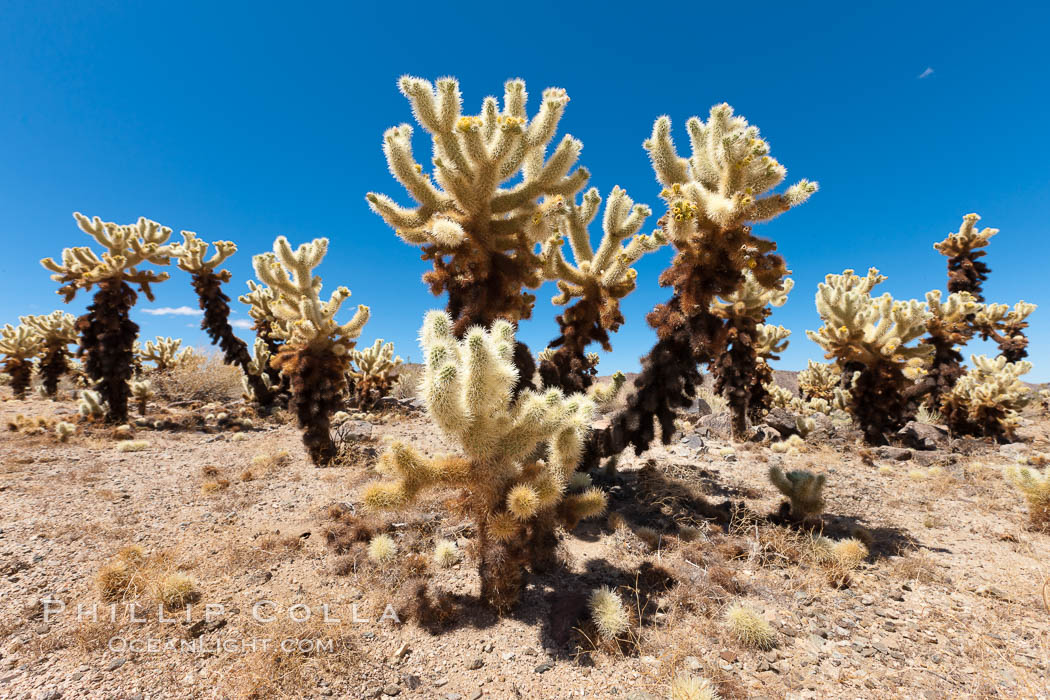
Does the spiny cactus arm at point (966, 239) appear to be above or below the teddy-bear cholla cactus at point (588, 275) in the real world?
above

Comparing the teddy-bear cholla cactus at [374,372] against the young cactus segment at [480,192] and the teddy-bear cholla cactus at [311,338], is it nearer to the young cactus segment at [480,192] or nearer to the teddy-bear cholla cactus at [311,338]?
the teddy-bear cholla cactus at [311,338]

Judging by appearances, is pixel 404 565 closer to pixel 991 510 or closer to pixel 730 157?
pixel 730 157

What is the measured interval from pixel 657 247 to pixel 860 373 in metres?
7.40

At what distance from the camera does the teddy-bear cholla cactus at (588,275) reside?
601 centimetres

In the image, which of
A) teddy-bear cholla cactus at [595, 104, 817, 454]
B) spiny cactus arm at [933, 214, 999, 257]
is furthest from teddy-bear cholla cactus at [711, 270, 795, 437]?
spiny cactus arm at [933, 214, 999, 257]

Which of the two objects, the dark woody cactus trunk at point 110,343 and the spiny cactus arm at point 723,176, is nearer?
the spiny cactus arm at point 723,176

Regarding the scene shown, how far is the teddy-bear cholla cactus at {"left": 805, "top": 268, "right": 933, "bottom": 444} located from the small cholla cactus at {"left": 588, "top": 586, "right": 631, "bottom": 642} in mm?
8662

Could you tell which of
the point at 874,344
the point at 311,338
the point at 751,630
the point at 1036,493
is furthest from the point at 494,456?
the point at 874,344

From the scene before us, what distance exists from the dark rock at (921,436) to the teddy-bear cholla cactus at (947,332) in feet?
5.58

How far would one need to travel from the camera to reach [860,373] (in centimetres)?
988

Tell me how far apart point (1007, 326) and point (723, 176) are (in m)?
17.6

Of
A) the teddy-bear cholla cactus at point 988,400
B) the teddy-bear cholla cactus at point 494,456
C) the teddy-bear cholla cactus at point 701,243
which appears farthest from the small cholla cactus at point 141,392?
the teddy-bear cholla cactus at point 988,400

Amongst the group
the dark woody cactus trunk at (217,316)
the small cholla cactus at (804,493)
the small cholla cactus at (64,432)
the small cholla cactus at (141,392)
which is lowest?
the small cholla cactus at (804,493)

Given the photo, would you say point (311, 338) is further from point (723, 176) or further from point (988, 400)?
point (988, 400)
